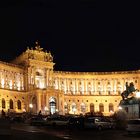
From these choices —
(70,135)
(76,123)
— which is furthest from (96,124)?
(70,135)

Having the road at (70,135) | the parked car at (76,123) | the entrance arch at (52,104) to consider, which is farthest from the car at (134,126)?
the entrance arch at (52,104)

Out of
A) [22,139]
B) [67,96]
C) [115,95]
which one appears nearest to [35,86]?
[67,96]

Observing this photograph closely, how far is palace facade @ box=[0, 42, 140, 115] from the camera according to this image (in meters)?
115

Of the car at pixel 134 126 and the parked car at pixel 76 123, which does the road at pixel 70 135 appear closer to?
the car at pixel 134 126

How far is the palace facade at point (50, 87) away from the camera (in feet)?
378

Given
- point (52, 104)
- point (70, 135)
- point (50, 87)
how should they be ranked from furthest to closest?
point (50, 87) → point (52, 104) → point (70, 135)

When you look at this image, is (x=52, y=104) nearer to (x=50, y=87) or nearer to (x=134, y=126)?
(x=50, y=87)

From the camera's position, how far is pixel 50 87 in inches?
4734

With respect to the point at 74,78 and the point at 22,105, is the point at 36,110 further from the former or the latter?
the point at 74,78

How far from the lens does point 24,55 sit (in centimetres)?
12494

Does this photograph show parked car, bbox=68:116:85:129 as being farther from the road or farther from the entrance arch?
the entrance arch

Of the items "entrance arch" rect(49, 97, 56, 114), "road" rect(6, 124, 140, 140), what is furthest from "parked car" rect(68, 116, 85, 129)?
"entrance arch" rect(49, 97, 56, 114)

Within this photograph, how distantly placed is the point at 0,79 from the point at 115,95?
44.2 m

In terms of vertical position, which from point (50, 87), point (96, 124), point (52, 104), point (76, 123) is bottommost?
point (96, 124)
